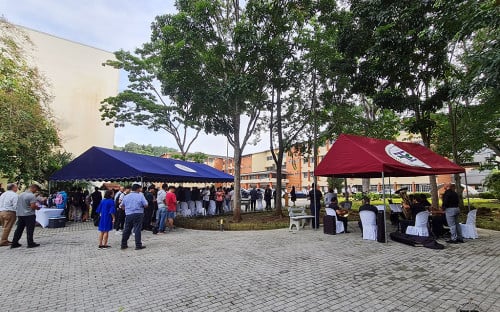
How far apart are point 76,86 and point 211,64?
863 inches

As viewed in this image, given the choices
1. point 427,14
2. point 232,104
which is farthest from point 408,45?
point 232,104

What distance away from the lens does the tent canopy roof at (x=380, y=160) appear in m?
8.77

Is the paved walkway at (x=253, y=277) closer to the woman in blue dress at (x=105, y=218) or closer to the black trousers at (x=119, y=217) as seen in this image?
the woman in blue dress at (x=105, y=218)

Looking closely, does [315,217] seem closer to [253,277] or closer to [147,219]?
[253,277]

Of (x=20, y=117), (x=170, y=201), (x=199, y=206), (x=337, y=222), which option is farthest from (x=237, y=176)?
(x=20, y=117)

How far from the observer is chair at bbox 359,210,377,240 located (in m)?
9.07

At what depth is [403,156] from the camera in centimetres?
996

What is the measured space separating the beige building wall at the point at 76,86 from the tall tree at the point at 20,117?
11596 millimetres

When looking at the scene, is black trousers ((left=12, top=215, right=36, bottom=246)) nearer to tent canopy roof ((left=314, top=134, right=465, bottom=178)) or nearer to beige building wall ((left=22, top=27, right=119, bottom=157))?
tent canopy roof ((left=314, top=134, right=465, bottom=178))

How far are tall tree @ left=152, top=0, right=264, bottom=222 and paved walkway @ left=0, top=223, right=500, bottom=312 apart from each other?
632 centimetres

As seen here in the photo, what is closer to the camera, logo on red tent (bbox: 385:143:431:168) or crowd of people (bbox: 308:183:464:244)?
crowd of people (bbox: 308:183:464:244)

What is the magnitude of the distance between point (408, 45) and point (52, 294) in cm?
1225

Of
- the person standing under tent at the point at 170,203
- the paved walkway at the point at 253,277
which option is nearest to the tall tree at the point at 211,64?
the person standing under tent at the point at 170,203

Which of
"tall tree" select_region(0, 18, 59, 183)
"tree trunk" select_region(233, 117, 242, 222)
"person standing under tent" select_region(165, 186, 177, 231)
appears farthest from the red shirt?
"tall tree" select_region(0, 18, 59, 183)
